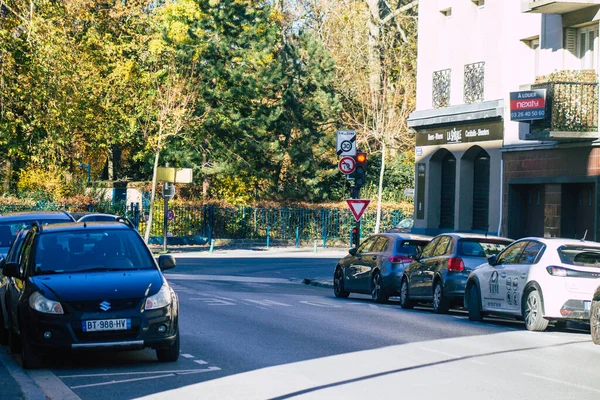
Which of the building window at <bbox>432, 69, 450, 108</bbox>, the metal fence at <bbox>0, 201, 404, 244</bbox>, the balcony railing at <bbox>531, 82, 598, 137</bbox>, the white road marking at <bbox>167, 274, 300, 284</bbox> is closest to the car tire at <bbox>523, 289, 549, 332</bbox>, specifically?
the balcony railing at <bbox>531, 82, 598, 137</bbox>

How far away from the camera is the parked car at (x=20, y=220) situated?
59.8ft

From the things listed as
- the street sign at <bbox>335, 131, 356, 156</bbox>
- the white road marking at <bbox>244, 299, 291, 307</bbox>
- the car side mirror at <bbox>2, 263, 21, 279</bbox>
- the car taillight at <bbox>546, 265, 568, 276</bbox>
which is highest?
the street sign at <bbox>335, 131, 356, 156</bbox>

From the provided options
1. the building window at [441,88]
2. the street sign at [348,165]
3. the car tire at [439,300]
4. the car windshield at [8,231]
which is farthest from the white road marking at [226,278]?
the car windshield at [8,231]

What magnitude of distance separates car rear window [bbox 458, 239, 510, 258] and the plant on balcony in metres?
8.13

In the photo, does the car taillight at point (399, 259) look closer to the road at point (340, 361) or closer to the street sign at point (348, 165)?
the road at point (340, 361)

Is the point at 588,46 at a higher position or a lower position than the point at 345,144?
higher

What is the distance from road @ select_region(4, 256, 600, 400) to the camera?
1077cm

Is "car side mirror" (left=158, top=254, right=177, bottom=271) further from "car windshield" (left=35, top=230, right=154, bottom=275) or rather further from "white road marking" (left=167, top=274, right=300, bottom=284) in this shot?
"white road marking" (left=167, top=274, right=300, bottom=284)

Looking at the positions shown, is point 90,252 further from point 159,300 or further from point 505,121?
point 505,121

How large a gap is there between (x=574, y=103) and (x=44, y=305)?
64.7 ft

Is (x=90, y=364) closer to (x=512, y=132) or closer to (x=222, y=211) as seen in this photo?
(x=512, y=132)

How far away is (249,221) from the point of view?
179 ft

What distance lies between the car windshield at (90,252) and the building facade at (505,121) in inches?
691

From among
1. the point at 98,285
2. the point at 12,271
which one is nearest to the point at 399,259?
the point at 12,271
